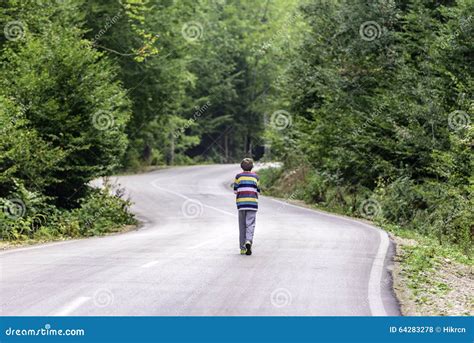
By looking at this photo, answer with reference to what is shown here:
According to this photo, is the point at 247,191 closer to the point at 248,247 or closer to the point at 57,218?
the point at 248,247

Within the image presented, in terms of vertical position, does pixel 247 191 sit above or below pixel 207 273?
above

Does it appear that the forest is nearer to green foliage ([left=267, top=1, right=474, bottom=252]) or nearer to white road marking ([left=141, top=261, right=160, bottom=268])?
green foliage ([left=267, top=1, right=474, bottom=252])

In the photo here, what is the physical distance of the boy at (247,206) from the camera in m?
14.5

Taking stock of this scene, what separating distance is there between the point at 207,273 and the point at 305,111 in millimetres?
26971

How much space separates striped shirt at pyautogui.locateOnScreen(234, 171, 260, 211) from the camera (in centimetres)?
A: 1448

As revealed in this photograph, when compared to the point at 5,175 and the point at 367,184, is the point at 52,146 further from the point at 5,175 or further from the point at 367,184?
the point at 367,184

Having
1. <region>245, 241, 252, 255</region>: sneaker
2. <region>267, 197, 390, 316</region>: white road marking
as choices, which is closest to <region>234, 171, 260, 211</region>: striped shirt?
<region>245, 241, 252, 255</region>: sneaker

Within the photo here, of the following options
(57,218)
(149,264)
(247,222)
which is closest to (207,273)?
(149,264)

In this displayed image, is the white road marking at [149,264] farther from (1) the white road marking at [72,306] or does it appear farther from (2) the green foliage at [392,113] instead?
(2) the green foliage at [392,113]

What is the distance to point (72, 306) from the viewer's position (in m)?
8.80

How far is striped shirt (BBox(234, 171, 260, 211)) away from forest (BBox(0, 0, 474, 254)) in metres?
6.49

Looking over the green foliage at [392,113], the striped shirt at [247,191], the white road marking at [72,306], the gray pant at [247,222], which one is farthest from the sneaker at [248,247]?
the green foliage at [392,113]

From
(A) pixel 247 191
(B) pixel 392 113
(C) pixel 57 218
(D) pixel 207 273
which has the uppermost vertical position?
(B) pixel 392 113
